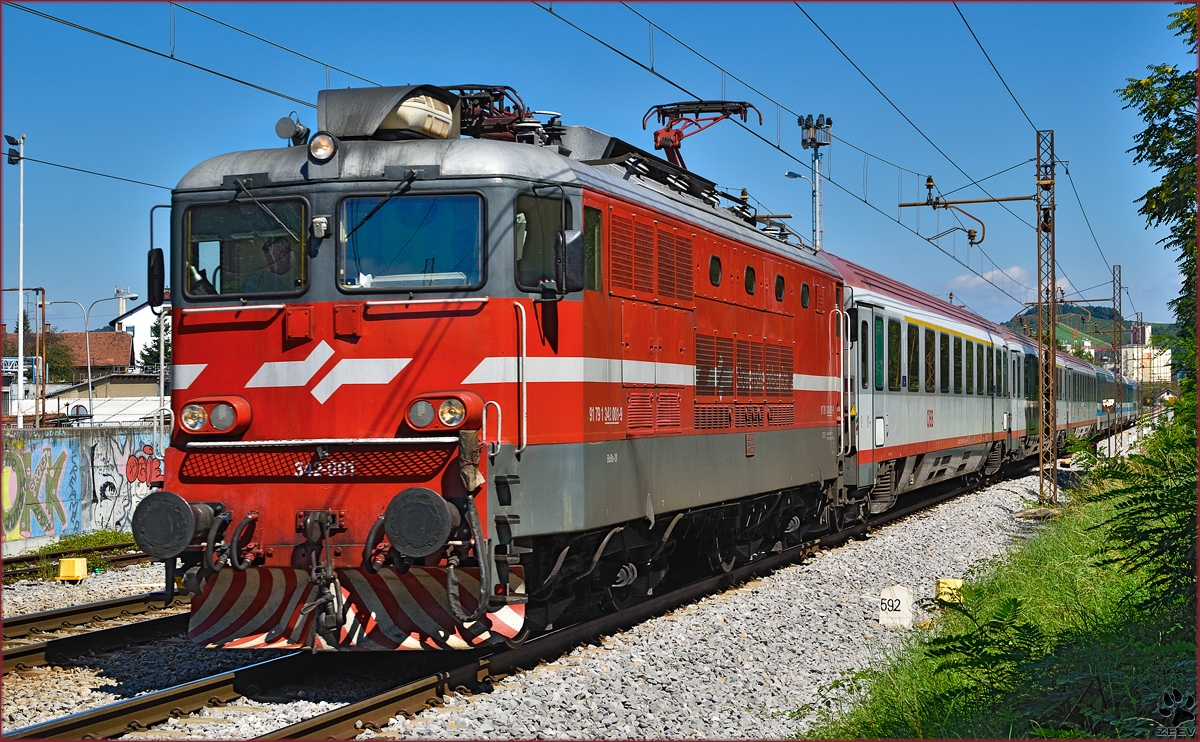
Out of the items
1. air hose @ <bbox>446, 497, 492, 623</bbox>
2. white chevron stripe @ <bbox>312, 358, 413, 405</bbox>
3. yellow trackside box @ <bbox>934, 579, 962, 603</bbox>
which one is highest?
white chevron stripe @ <bbox>312, 358, 413, 405</bbox>

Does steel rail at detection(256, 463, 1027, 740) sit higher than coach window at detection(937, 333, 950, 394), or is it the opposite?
coach window at detection(937, 333, 950, 394)

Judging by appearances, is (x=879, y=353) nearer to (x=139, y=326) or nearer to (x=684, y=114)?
(x=684, y=114)

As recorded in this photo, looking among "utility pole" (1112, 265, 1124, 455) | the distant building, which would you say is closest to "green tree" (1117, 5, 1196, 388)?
"utility pole" (1112, 265, 1124, 455)

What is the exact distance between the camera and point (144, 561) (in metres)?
16.1

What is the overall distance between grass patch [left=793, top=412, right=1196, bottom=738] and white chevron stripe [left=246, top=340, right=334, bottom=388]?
4.14m

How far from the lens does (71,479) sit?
20.0 m

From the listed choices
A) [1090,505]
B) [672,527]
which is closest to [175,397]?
[672,527]

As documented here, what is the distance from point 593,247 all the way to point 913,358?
12921 mm

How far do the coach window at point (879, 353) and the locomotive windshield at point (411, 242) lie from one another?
1116cm

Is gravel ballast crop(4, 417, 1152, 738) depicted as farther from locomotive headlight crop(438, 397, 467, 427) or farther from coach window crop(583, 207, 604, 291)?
coach window crop(583, 207, 604, 291)

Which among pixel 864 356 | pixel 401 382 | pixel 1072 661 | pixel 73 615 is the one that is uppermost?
pixel 864 356

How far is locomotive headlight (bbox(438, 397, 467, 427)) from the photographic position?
26.1ft

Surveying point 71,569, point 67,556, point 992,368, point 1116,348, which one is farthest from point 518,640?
point 1116,348

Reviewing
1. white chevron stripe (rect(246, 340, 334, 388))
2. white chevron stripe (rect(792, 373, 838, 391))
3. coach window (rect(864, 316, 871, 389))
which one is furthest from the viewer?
coach window (rect(864, 316, 871, 389))
